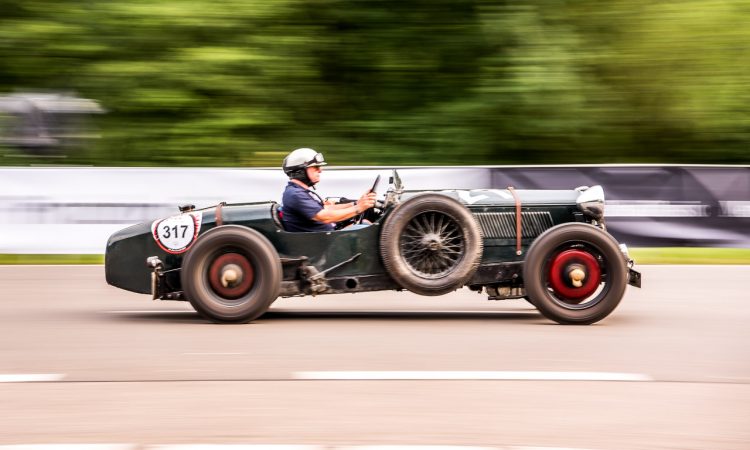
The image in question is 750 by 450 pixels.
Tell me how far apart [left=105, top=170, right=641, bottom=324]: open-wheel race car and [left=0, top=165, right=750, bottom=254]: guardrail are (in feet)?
15.5

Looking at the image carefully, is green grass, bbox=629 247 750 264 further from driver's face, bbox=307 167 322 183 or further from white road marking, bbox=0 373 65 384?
white road marking, bbox=0 373 65 384

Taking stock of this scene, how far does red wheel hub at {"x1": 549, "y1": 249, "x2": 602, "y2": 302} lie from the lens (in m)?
8.01

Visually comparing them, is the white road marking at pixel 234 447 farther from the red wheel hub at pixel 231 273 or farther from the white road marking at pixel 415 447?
the red wheel hub at pixel 231 273

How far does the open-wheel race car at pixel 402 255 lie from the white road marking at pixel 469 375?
175 centimetres

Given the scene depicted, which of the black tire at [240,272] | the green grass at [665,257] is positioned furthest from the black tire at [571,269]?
the green grass at [665,257]

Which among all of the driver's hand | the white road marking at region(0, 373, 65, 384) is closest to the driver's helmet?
the driver's hand

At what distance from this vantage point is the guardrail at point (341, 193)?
42.7ft

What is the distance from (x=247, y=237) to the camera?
809 cm

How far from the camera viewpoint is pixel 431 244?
817 centimetres

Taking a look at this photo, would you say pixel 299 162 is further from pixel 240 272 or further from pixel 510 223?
pixel 510 223

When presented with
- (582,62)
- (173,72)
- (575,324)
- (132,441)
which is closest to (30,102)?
(173,72)

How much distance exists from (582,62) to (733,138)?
3.06 metres

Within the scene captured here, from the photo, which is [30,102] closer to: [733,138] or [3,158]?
[3,158]

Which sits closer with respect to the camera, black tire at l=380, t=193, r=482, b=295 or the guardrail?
black tire at l=380, t=193, r=482, b=295
